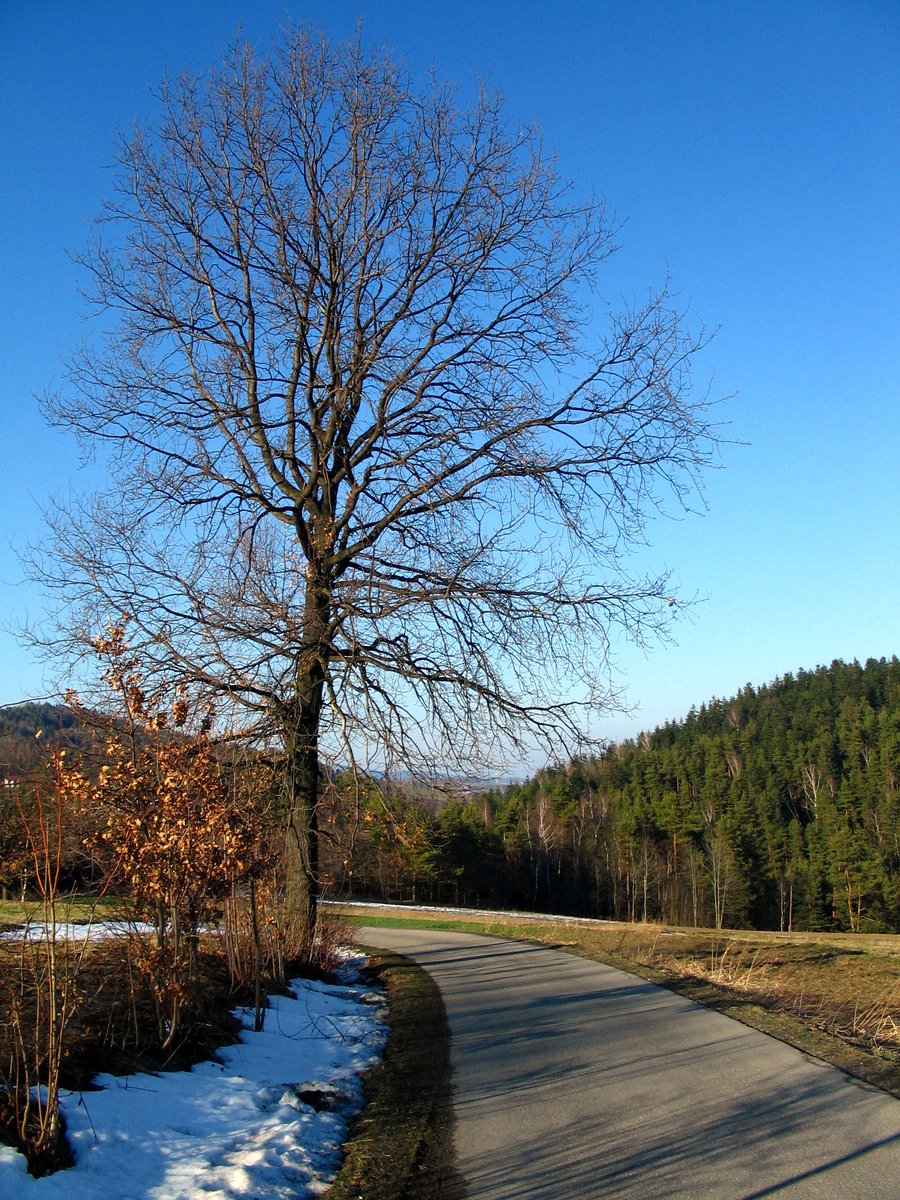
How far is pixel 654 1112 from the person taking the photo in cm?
592

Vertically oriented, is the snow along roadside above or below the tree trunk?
below

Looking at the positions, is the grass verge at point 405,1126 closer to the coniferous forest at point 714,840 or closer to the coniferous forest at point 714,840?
the coniferous forest at point 714,840

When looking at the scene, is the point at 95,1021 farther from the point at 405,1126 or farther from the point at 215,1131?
the point at 405,1126

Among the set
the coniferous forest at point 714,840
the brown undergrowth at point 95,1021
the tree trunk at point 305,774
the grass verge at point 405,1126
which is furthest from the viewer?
the coniferous forest at point 714,840

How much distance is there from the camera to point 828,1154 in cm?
504

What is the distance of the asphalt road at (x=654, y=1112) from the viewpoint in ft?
15.4

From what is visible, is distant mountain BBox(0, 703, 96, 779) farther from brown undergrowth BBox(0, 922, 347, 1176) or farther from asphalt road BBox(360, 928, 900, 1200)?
asphalt road BBox(360, 928, 900, 1200)

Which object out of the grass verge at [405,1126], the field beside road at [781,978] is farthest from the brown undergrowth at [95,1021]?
the field beside road at [781,978]

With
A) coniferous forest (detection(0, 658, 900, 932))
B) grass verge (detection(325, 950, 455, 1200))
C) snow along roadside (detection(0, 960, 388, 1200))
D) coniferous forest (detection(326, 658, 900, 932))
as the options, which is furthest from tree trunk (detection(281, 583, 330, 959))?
coniferous forest (detection(326, 658, 900, 932))

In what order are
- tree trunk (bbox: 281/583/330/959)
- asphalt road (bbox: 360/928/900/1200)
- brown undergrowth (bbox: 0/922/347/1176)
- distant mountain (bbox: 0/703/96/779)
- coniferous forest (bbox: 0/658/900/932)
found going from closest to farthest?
brown undergrowth (bbox: 0/922/347/1176)
asphalt road (bbox: 360/928/900/1200)
distant mountain (bbox: 0/703/96/779)
tree trunk (bbox: 281/583/330/959)
coniferous forest (bbox: 0/658/900/932)

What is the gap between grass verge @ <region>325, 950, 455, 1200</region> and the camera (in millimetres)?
4816

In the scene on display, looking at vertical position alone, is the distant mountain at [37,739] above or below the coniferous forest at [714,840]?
above

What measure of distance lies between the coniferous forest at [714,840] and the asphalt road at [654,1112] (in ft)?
127

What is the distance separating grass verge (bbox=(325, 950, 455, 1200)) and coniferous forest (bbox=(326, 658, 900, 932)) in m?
38.8
